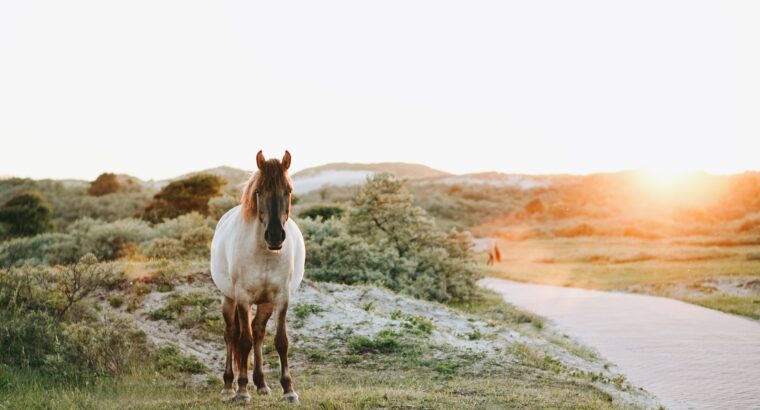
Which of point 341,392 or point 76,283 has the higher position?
point 76,283

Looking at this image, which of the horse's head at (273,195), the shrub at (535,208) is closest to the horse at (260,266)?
the horse's head at (273,195)

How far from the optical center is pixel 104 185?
174ft

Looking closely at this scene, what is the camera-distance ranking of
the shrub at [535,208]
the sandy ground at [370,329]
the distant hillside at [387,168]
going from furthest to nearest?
the distant hillside at [387,168]
the shrub at [535,208]
the sandy ground at [370,329]

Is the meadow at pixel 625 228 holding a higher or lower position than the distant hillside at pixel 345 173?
lower

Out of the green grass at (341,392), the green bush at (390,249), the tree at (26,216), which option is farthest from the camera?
the tree at (26,216)

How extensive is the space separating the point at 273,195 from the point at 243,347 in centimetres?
182

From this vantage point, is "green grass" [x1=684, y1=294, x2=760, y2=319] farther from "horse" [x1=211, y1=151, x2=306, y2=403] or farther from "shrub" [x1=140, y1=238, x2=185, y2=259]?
"shrub" [x1=140, y1=238, x2=185, y2=259]

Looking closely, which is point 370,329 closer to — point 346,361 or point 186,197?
point 346,361

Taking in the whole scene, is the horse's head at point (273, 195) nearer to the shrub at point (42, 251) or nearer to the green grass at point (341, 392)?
the green grass at point (341, 392)

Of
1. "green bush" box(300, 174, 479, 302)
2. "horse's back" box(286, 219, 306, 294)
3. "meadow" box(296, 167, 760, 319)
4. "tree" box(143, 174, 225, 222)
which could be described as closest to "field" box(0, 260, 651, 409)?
"horse's back" box(286, 219, 306, 294)

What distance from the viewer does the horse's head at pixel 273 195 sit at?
17.4ft

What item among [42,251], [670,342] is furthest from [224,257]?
[42,251]

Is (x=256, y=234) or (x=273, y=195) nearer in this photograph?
(x=273, y=195)

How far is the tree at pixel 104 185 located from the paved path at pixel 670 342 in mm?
43544
